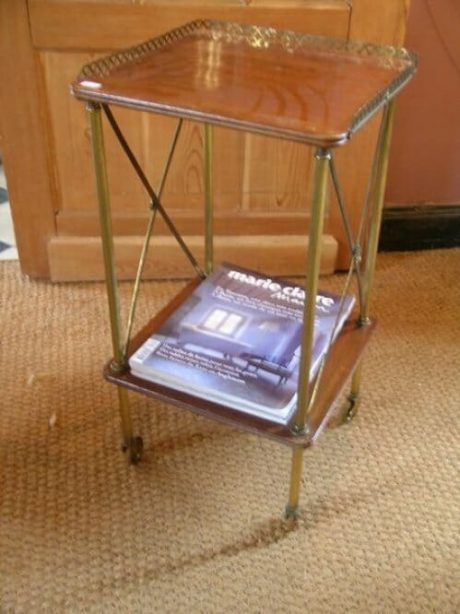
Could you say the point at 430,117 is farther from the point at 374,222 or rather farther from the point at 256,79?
the point at 256,79

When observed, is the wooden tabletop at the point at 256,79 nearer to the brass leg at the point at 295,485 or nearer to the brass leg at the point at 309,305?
the brass leg at the point at 309,305

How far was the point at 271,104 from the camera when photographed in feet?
2.44

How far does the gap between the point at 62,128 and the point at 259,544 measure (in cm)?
81

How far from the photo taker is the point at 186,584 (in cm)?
91

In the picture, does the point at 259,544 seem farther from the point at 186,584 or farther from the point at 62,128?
the point at 62,128

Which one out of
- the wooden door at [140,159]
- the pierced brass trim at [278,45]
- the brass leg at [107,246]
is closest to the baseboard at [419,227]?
the wooden door at [140,159]

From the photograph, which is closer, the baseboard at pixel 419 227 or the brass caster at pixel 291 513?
the brass caster at pixel 291 513

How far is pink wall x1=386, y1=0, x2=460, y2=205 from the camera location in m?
1.36

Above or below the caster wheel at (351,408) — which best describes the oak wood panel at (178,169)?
above

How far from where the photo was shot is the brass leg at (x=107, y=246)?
2.62 feet

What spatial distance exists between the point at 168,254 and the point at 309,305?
714 mm

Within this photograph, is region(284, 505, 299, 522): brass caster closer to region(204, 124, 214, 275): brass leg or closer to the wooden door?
region(204, 124, 214, 275): brass leg

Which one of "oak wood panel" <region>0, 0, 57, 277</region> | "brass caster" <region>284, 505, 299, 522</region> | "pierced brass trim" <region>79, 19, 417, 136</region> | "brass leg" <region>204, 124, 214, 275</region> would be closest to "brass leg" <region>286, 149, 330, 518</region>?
"brass caster" <region>284, 505, 299, 522</region>

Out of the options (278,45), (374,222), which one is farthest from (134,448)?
(278,45)
